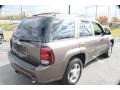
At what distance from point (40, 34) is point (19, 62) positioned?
0.89 m

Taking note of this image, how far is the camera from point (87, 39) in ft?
14.9

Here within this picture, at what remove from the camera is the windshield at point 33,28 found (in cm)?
359

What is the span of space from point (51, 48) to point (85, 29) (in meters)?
1.48

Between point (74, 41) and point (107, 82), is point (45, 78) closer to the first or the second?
point (74, 41)

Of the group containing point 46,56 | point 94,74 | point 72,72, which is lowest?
point 94,74

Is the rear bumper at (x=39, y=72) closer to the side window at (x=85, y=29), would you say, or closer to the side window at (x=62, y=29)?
the side window at (x=62, y=29)

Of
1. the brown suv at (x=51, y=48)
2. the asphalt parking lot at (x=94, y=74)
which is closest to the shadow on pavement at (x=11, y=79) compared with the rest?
the asphalt parking lot at (x=94, y=74)

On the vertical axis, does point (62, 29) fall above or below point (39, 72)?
above

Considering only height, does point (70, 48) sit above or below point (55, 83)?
above

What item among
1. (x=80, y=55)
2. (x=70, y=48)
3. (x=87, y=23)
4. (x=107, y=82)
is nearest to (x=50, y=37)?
(x=70, y=48)

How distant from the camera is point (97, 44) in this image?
5168 millimetres

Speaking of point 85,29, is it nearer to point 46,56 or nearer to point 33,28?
point 33,28

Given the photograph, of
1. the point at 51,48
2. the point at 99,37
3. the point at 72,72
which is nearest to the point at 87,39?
the point at 99,37

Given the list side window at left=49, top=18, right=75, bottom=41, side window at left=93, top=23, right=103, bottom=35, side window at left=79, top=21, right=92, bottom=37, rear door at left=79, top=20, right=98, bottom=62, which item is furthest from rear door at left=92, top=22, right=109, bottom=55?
side window at left=49, top=18, right=75, bottom=41
